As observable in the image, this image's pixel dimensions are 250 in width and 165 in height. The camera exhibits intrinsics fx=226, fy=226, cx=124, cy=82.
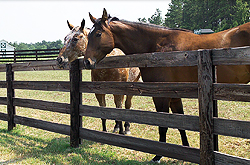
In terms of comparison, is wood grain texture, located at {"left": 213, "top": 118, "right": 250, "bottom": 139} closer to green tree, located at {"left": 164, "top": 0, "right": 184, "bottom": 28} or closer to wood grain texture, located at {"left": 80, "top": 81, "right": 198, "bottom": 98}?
wood grain texture, located at {"left": 80, "top": 81, "right": 198, "bottom": 98}

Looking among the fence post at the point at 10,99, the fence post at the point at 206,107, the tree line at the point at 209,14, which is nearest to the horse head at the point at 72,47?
the fence post at the point at 10,99

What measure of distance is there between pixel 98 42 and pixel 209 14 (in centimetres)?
5387

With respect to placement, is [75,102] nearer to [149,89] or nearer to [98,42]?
[98,42]

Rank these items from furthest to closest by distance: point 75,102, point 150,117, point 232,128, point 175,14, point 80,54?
point 175,14, point 80,54, point 75,102, point 150,117, point 232,128

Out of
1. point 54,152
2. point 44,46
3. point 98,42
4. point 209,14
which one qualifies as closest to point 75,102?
point 54,152

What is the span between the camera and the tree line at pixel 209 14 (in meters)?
40.8

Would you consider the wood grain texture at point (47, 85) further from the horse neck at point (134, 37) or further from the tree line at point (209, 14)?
the tree line at point (209, 14)

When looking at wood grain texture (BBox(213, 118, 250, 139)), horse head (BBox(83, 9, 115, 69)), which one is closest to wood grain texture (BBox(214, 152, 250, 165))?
wood grain texture (BBox(213, 118, 250, 139))

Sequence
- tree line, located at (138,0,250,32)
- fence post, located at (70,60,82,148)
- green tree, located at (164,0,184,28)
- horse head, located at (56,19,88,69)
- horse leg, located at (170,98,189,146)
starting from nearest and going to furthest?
horse leg, located at (170,98,189,146)
fence post, located at (70,60,82,148)
horse head, located at (56,19,88,69)
tree line, located at (138,0,250,32)
green tree, located at (164,0,184,28)

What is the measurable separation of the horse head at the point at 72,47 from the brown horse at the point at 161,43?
47.7 inches

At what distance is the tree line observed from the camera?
40.8 metres

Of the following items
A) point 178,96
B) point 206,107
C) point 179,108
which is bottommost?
point 179,108

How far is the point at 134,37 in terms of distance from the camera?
12.3ft

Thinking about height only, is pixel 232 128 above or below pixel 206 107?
below
